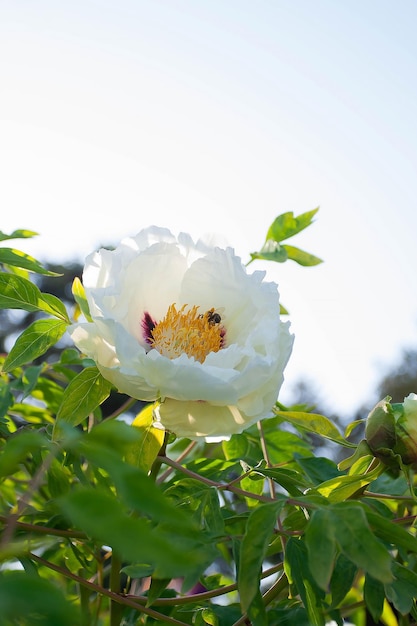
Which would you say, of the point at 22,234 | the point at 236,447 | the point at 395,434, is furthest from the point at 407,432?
the point at 22,234

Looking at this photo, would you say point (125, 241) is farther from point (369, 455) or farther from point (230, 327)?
point (369, 455)

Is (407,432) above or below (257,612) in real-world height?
above

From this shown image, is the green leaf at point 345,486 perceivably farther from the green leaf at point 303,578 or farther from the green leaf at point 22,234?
the green leaf at point 22,234

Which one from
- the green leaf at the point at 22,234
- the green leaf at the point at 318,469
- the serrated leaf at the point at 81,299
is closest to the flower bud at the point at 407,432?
the green leaf at the point at 318,469

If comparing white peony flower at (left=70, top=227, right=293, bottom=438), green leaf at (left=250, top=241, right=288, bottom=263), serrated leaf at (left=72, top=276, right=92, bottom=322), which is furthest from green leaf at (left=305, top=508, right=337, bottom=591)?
green leaf at (left=250, top=241, right=288, bottom=263)

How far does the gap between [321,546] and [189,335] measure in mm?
220

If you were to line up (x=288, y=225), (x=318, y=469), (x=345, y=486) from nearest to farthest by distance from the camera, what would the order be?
(x=345, y=486)
(x=318, y=469)
(x=288, y=225)

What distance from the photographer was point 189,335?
21.4 inches

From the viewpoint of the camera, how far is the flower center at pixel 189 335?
544mm

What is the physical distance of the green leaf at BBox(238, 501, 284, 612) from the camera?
37cm

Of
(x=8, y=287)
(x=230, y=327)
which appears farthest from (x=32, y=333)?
(x=230, y=327)

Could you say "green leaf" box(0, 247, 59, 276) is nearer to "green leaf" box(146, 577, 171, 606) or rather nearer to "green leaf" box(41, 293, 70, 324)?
"green leaf" box(41, 293, 70, 324)

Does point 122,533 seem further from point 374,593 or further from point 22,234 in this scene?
point 22,234

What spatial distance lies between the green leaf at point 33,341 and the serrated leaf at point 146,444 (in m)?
0.09
